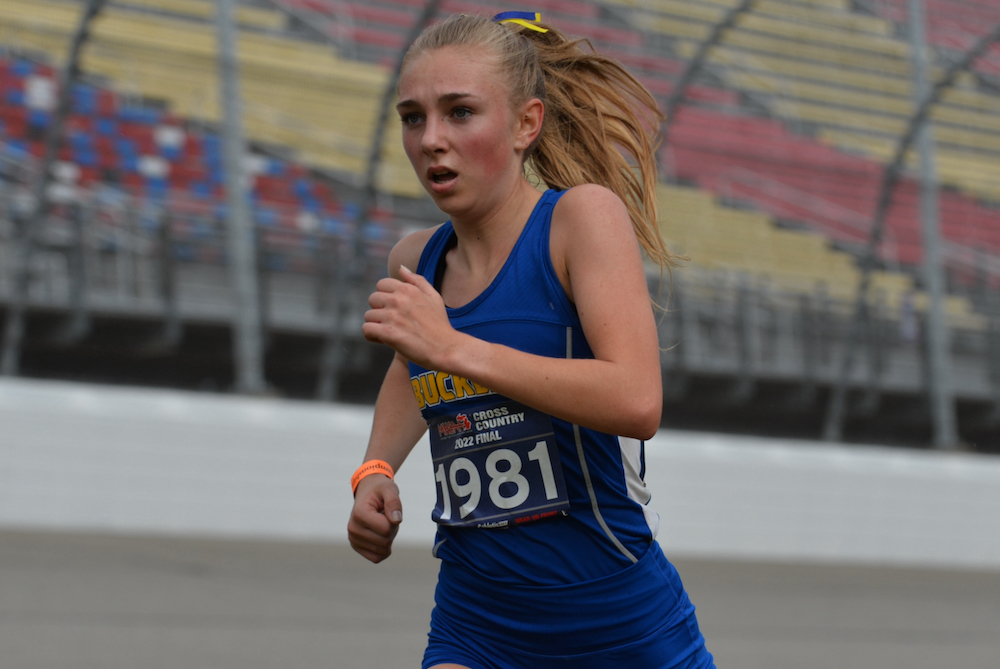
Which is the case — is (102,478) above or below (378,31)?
below

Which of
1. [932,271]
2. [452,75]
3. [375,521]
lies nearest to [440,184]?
[452,75]

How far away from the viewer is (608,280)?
1.52 m

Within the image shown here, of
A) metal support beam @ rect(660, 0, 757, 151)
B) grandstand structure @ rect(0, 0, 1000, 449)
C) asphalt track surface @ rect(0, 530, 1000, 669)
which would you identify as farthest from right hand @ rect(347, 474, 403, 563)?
metal support beam @ rect(660, 0, 757, 151)

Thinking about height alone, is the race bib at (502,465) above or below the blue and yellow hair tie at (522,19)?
below

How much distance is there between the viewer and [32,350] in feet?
26.7

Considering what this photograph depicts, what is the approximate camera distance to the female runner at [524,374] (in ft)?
4.87

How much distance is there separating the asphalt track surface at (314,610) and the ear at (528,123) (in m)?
2.58

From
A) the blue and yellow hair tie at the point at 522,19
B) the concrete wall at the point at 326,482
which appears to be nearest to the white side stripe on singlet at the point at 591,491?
the blue and yellow hair tie at the point at 522,19

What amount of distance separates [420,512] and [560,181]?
520 centimetres

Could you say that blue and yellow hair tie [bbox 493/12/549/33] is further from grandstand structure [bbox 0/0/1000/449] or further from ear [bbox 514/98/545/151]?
grandstand structure [bbox 0/0/1000/449]

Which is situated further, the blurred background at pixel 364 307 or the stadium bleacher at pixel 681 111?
the stadium bleacher at pixel 681 111

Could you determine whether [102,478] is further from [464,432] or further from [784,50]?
[784,50]

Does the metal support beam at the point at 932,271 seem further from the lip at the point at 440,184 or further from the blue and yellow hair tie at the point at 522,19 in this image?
the lip at the point at 440,184

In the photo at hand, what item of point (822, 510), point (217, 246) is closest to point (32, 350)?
point (217, 246)
